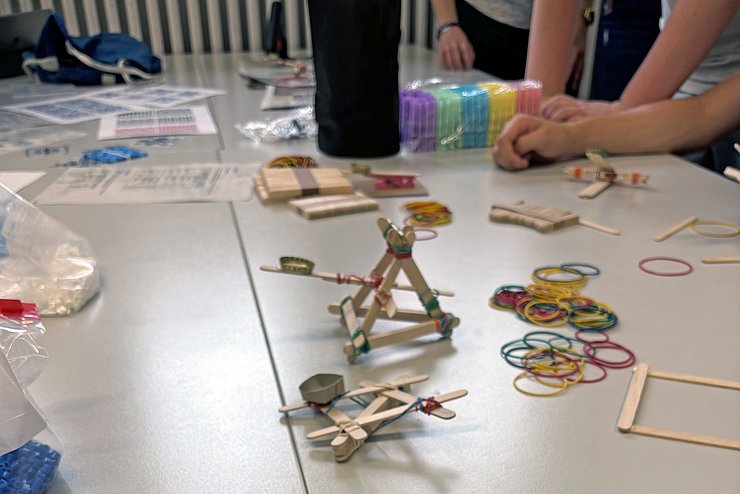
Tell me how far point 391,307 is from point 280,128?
0.91 metres

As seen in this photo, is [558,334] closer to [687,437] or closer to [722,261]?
[687,437]

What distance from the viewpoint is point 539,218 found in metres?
1.01

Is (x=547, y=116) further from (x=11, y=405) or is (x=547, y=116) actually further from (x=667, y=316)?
(x=11, y=405)

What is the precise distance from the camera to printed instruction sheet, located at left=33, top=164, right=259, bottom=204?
1.14 m

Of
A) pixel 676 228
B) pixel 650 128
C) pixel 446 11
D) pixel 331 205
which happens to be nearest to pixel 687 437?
pixel 676 228

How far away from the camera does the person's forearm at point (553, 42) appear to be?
1604 millimetres

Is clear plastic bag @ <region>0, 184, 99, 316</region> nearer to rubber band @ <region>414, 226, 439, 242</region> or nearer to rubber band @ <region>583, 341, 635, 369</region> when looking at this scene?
rubber band @ <region>414, 226, 439, 242</region>

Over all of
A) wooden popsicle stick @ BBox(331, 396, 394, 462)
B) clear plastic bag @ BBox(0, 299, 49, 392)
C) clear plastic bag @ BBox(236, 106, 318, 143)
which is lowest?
clear plastic bag @ BBox(236, 106, 318, 143)

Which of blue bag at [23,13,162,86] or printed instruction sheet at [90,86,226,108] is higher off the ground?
blue bag at [23,13,162,86]

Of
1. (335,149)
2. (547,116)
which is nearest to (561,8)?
(547,116)

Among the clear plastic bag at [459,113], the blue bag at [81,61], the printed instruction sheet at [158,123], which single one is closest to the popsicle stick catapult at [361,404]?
the clear plastic bag at [459,113]

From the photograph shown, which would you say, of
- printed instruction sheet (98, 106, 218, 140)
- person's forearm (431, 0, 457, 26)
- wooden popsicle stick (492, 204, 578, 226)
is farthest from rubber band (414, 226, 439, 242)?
person's forearm (431, 0, 457, 26)

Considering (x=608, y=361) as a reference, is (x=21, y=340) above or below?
above

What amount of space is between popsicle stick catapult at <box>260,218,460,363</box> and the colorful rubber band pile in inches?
3.0
